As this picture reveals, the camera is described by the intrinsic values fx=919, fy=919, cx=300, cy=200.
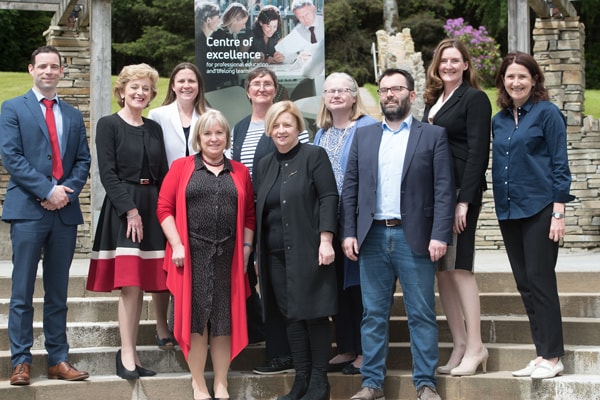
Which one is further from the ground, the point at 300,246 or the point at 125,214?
the point at 125,214

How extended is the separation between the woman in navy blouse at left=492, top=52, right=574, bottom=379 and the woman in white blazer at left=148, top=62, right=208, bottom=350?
1.75 metres

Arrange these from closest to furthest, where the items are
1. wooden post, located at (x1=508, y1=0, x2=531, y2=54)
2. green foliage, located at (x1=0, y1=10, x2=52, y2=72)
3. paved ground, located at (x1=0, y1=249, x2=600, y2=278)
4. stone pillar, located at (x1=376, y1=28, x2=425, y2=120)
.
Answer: paved ground, located at (x1=0, y1=249, x2=600, y2=278) < wooden post, located at (x1=508, y1=0, x2=531, y2=54) < stone pillar, located at (x1=376, y1=28, x2=425, y2=120) < green foliage, located at (x1=0, y1=10, x2=52, y2=72)

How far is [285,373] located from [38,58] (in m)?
2.22

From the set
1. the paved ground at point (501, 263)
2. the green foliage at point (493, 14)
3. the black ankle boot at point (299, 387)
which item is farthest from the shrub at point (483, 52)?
the black ankle boot at point (299, 387)

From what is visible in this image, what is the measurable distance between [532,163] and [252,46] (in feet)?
10.8

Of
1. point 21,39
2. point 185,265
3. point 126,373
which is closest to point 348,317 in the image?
point 185,265

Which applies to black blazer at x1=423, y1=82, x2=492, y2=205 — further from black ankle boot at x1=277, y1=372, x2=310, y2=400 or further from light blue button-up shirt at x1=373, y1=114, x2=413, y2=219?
black ankle boot at x1=277, y1=372, x2=310, y2=400

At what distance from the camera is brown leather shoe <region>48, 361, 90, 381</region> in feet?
16.7

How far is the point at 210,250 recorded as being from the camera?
4906mm

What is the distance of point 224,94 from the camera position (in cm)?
753

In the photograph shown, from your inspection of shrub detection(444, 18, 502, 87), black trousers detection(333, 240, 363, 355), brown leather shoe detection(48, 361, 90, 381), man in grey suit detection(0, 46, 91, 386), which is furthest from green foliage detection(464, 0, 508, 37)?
brown leather shoe detection(48, 361, 90, 381)

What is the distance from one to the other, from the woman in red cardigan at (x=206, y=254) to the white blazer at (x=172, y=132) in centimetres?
36

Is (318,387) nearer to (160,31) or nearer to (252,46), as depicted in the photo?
(252,46)

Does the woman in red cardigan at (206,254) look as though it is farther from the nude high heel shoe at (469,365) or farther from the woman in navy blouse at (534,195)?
the woman in navy blouse at (534,195)
